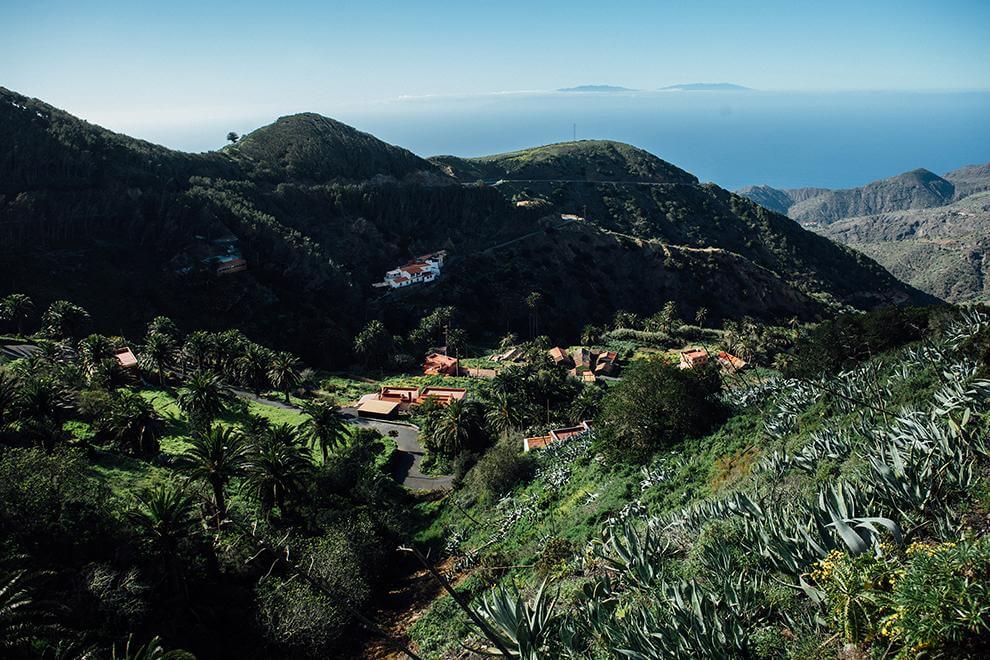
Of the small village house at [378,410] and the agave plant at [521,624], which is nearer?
the agave plant at [521,624]

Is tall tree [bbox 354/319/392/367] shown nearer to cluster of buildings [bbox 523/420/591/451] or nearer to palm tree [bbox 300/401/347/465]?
palm tree [bbox 300/401/347/465]

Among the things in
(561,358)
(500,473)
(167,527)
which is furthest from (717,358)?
(167,527)

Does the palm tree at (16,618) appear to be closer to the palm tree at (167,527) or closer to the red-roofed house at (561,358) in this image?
the palm tree at (167,527)

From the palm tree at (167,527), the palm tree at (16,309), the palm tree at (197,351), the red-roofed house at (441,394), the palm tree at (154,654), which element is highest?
the palm tree at (16,309)

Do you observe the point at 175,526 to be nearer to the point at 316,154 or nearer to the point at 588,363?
the point at 588,363

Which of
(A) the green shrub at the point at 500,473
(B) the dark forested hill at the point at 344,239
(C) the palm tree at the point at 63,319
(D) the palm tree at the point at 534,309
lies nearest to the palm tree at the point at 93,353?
(C) the palm tree at the point at 63,319

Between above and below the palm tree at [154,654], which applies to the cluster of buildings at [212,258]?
above
